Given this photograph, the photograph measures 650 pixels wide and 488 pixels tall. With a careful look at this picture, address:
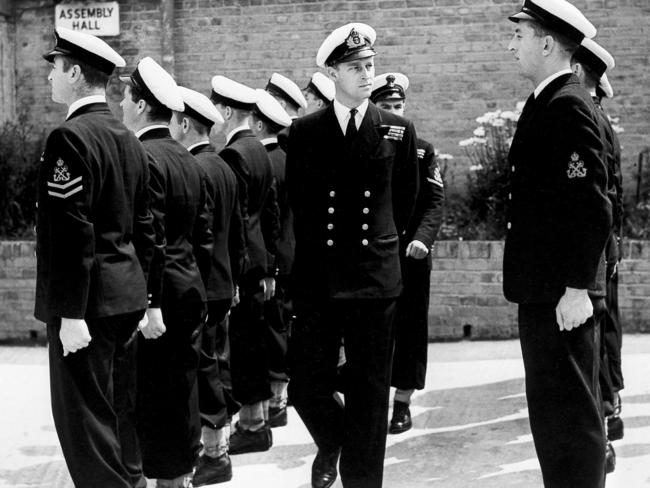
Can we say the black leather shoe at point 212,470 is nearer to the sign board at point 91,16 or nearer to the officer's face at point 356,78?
the officer's face at point 356,78

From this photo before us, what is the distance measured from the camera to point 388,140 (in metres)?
4.89

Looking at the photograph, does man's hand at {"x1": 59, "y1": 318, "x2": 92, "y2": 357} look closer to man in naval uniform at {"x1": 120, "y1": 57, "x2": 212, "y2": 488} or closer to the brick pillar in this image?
man in naval uniform at {"x1": 120, "y1": 57, "x2": 212, "y2": 488}

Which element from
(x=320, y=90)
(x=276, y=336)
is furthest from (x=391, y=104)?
(x=276, y=336)

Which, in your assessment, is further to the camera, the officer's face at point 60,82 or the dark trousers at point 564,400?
the officer's face at point 60,82

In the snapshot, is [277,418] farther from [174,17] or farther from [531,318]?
[174,17]

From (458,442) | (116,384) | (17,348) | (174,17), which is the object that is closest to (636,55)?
(174,17)

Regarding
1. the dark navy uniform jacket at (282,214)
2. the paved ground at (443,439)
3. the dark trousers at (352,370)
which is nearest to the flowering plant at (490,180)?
the paved ground at (443,439)

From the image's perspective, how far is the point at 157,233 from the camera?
4691 millimetres

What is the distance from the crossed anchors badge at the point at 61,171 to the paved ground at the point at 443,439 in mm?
2020

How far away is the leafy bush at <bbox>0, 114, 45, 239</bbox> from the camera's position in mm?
9766

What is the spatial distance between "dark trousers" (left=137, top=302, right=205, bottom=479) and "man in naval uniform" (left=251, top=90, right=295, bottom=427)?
1583 mm

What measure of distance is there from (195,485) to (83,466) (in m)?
1.34

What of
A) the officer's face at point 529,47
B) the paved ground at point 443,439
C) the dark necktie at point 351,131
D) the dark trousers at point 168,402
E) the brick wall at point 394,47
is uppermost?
the brick wall at point 394,47

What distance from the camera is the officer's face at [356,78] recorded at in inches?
193
